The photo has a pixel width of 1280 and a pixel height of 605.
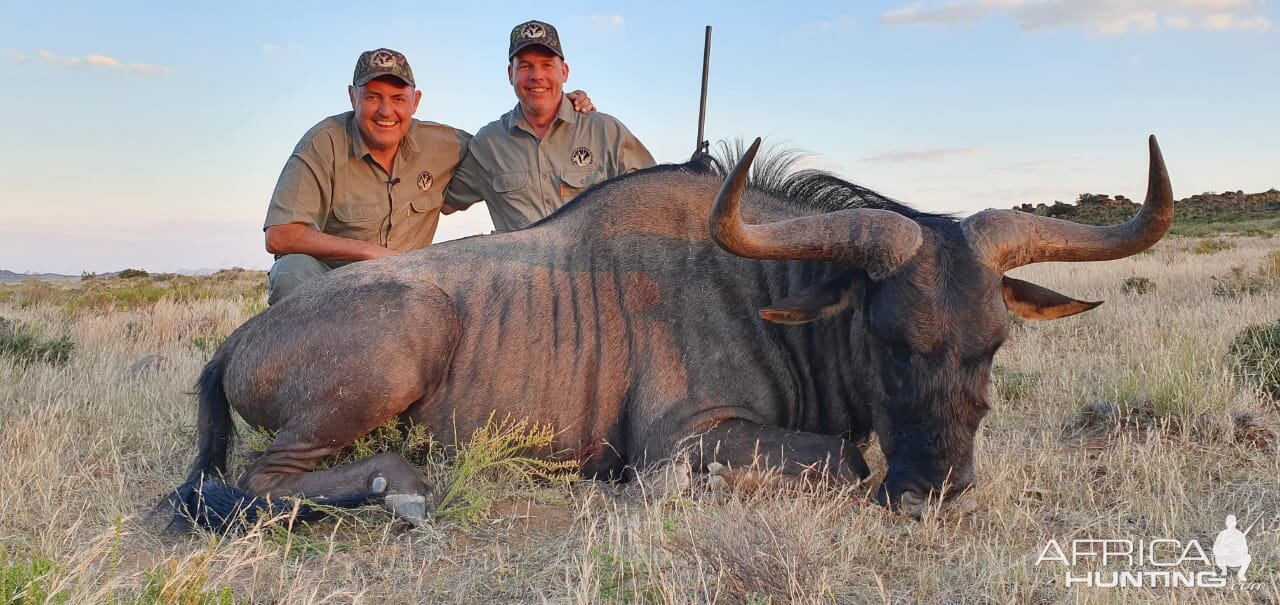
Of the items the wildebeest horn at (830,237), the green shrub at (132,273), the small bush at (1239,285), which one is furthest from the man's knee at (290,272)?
the green shrub at (132,273)

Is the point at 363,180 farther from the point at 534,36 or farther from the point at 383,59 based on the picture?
the point at 534,36

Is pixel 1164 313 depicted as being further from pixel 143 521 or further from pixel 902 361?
pixel 143 521

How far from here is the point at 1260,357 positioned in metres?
6.32

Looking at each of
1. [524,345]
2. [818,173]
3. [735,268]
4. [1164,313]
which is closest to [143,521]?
[524,345]

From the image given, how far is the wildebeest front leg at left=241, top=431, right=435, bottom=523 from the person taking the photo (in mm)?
4008

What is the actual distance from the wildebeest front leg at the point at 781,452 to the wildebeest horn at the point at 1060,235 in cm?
108

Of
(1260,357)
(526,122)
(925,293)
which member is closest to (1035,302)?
(925,293)

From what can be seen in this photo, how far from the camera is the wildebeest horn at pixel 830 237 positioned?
3.97 metres

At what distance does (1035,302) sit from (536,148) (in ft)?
14.7

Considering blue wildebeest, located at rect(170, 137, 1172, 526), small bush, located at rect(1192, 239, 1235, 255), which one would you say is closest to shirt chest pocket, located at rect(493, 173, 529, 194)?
blue wildebeest, located at rect(170, 137, 1172, 526)

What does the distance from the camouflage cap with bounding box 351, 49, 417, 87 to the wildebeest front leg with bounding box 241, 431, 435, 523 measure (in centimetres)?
339

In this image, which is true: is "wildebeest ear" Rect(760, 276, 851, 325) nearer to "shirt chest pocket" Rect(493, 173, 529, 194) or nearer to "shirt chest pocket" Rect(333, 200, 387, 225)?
"shirt chest pocket" Rect(493, 173, 529, 194)

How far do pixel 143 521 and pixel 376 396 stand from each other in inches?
44.2

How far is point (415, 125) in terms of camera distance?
7.34 m
